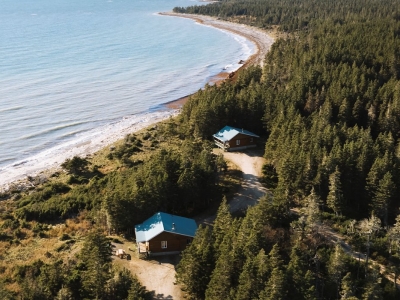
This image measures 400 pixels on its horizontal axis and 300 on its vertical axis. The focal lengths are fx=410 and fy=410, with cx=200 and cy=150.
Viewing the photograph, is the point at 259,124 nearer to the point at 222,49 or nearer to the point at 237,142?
the point at 237,142

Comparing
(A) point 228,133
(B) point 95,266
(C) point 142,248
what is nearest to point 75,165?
(A) point 228,133

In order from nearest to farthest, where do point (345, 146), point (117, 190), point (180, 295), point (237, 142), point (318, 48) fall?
1. point (180, 295)
2. point (117, 190)
3. point (345, 146)
4. point (237, 142)
5. point (318, 48)

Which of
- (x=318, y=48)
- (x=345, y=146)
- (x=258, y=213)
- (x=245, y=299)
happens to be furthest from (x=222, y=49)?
(x=245, y=299)

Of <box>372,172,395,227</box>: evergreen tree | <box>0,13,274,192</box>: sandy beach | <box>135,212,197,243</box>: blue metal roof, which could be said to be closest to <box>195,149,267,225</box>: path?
<box>135,212,197,243</box>: blue metal roof

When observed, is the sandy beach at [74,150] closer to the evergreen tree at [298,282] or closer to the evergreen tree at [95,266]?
the evergreen tree at [95,266]

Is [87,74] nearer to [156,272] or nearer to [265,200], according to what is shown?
[265,200]
